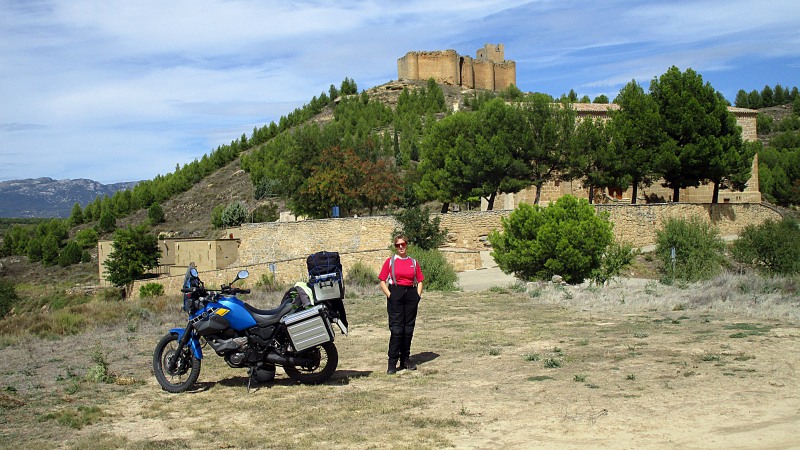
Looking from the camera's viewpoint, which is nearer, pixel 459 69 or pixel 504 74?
pixel 459 69

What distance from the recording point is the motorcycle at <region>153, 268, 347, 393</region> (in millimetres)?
7891

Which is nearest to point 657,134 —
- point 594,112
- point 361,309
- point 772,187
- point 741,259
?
point 741,259

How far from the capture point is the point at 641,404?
6.59m

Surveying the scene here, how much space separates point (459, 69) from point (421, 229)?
6165 centimetres

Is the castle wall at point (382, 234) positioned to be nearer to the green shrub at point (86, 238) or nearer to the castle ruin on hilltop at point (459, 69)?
the green shrub at point (86, 238)

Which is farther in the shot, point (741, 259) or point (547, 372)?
point (741, 259)

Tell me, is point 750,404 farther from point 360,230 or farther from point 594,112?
point 594,112

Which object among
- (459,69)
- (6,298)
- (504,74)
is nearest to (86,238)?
(6,298)

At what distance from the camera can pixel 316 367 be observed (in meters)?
8.28

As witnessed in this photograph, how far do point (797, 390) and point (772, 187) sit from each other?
165 ft

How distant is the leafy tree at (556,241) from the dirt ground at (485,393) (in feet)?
31.2

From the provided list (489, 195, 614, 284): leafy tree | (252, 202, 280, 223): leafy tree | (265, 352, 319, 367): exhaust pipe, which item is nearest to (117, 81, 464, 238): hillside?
(252, 202, 280, 223): leafy tree

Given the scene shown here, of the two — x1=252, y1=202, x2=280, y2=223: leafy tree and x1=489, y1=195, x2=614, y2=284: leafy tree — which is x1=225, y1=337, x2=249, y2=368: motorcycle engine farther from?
x1=252, y1=202, x2=280, y2=223: leafy tree

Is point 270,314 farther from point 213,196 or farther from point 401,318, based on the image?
point 213,196
